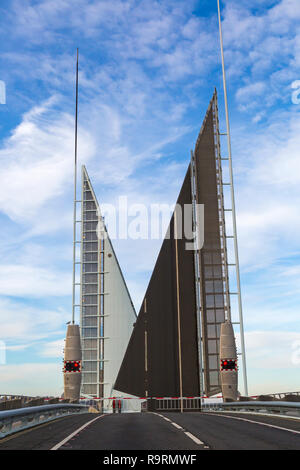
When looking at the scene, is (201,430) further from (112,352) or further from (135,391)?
(112,352)

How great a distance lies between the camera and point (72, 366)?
133 feet

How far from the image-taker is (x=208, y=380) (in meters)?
47.3

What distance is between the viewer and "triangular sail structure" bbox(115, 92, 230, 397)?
48031 mm

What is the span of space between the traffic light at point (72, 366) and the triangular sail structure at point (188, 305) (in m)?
11.7

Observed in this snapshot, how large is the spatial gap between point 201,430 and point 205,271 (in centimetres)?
3532

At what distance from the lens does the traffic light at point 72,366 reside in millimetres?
40500

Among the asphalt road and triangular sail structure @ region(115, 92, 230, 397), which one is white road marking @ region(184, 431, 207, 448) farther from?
triangular sail structure @ region(115, 92, 230, 397)

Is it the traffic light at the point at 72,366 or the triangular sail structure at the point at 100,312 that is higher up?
the triangular sail structure at the point at 100,312

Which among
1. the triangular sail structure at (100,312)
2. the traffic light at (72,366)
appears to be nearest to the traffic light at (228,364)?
the traffic light at (72,366)

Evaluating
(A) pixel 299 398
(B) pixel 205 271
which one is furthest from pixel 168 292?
(A) pixel 299 398

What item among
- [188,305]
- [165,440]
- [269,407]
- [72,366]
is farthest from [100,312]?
[165,440]

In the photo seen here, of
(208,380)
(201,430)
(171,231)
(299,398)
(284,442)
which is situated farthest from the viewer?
(171,231)

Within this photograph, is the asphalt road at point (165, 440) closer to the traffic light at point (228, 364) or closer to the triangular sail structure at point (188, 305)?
the traffic light at point (228, 364)

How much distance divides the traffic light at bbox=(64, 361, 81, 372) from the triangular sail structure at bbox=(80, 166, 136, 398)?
A: 4014cm
